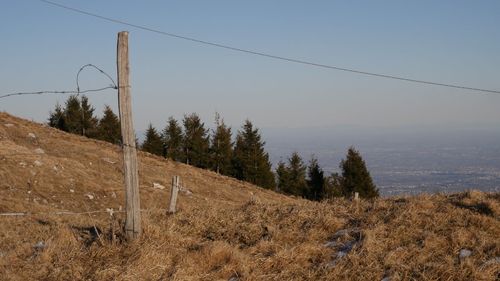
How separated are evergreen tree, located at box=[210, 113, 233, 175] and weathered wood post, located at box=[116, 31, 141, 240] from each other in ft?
152

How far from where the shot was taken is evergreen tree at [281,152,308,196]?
54.1 meters

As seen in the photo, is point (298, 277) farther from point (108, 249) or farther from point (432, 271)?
point (108, 249)

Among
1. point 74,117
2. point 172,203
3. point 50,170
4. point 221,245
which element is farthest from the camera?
point 74,117

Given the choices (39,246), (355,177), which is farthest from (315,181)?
(39,246)

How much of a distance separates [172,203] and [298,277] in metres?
6.59

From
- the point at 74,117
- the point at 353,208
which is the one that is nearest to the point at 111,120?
the point at 74,117

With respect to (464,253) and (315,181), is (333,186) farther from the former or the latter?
(464,253)

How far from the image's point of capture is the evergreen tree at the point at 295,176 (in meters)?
54.1

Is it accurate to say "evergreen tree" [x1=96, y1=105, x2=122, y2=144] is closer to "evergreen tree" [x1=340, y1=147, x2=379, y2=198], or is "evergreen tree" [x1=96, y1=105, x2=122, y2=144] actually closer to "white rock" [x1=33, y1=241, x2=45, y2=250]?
"evergreen tree" [x1=340, y1=147, x2=379, y2=198]

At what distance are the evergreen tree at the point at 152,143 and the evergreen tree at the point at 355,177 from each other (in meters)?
21.2

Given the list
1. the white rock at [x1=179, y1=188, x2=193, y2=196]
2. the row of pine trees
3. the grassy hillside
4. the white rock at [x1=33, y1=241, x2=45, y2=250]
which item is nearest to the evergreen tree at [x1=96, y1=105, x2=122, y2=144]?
the row of pine trees

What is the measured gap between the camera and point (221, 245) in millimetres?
7988

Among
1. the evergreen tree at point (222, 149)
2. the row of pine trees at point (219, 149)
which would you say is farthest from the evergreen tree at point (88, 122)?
the evergreen tree at point (222, 149)

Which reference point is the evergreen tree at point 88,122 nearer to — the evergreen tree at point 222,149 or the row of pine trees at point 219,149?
the row of pine trees at point 219,149
